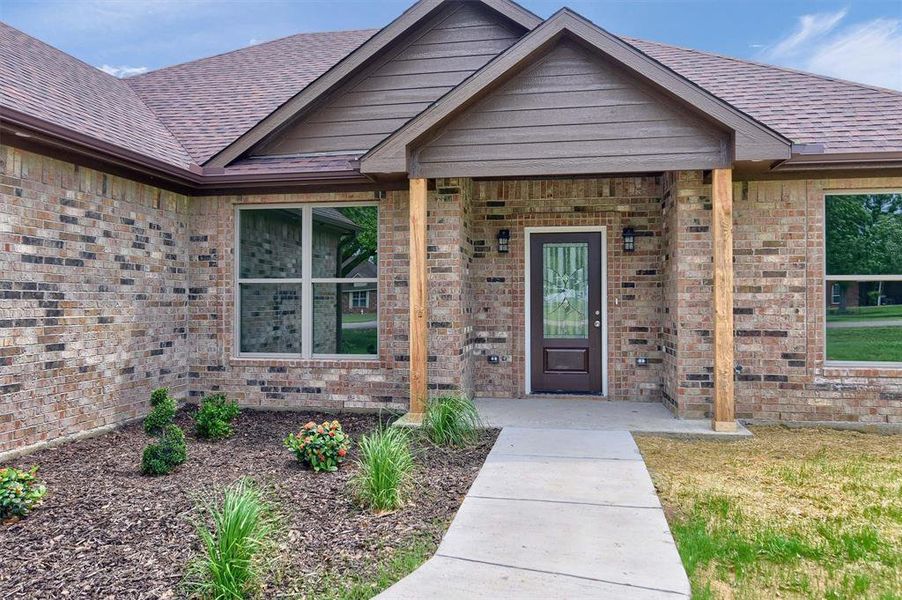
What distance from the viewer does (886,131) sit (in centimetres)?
655

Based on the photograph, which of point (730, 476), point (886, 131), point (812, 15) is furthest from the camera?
point (812, 15)

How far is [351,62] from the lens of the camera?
7469 mm

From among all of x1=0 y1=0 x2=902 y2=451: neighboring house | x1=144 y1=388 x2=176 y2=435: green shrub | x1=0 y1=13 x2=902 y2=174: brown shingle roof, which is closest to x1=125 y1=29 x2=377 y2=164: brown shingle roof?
x1=0 y1=13 x2=902 y2=174: brown shingle roof

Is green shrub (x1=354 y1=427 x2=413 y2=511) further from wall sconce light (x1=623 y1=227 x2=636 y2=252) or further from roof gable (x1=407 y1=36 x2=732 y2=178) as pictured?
wall sconce light (x1=623 y1=227 x2=636 y2=252)

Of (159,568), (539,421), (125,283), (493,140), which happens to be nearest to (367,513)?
(159,568)

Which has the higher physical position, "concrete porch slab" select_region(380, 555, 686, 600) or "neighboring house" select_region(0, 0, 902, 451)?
"neighboring house" select_region(0, 0, 902, 451)

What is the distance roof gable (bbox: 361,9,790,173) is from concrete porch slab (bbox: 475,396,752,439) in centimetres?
281

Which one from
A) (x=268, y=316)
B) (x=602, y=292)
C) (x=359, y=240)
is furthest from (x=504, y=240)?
(x=268, y=316)

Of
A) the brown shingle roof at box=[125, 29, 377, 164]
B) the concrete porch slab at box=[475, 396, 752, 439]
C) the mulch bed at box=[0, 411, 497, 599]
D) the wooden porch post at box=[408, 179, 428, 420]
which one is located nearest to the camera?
the mulch bed at box=[0, 411, 497, 599]

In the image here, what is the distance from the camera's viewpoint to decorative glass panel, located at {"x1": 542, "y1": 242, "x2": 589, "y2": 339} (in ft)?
25.2

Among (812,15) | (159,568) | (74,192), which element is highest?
(812,15)

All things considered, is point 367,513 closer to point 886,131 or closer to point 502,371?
point 502,371

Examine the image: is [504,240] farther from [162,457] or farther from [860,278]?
[162,457]

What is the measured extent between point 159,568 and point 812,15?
19.6m
